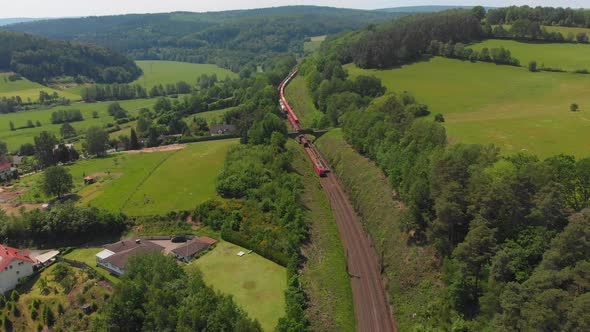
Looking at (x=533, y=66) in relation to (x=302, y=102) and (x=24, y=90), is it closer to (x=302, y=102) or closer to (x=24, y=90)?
(x=302, y=102)

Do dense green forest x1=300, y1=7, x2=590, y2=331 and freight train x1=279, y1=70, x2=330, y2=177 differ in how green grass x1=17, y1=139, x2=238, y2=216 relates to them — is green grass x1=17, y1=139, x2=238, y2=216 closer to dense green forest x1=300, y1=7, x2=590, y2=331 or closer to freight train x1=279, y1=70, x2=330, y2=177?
freight train x1=279, y1=70, x2=330, y2=177

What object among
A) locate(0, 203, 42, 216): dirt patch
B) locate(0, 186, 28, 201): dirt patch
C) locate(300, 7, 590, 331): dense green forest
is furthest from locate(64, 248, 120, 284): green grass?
locate(300, 7, 590, 331): dense green forest

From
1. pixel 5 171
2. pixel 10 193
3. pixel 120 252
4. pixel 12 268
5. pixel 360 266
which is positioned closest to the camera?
pixel 12 268

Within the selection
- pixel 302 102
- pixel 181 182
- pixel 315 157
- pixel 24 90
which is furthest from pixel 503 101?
pixel 24 90

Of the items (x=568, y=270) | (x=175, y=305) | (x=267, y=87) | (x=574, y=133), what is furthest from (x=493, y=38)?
(x=175, y=305)

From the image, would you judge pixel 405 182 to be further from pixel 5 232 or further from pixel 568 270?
pixel 5 232

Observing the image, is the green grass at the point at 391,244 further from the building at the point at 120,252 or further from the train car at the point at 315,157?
the building at the point at 120,252
